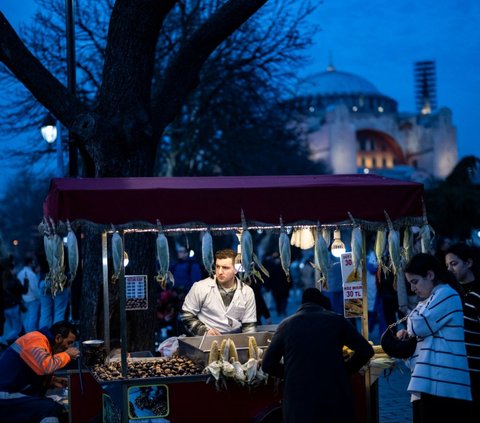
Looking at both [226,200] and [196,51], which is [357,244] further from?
[196,51]

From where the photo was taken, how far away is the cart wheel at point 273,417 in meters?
6.86

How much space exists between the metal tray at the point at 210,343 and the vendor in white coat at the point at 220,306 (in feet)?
1.39

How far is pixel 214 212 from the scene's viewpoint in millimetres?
6566

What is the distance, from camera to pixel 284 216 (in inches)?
263

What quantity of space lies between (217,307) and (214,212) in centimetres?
216

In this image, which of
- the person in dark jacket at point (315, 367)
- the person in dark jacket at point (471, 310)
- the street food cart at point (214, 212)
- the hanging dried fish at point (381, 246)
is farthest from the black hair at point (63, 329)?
the person in dark jacket at point (471, 310)

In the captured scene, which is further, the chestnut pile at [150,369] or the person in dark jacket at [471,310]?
the chestnut pile at [150,369]

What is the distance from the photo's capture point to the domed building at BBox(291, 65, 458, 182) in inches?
4749

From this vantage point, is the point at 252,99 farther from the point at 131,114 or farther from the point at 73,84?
the point at 131,114

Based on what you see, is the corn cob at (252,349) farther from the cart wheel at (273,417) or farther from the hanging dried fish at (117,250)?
the hanging dried fish at (117,250)

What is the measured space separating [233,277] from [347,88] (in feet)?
436

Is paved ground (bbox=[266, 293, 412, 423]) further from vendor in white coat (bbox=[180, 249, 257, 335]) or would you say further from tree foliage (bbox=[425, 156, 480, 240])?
tree foliage (bbox=[425, 156, 480, 240])

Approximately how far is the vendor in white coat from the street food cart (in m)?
1.43

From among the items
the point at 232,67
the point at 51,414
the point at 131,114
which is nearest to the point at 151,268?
the point at 131,114
